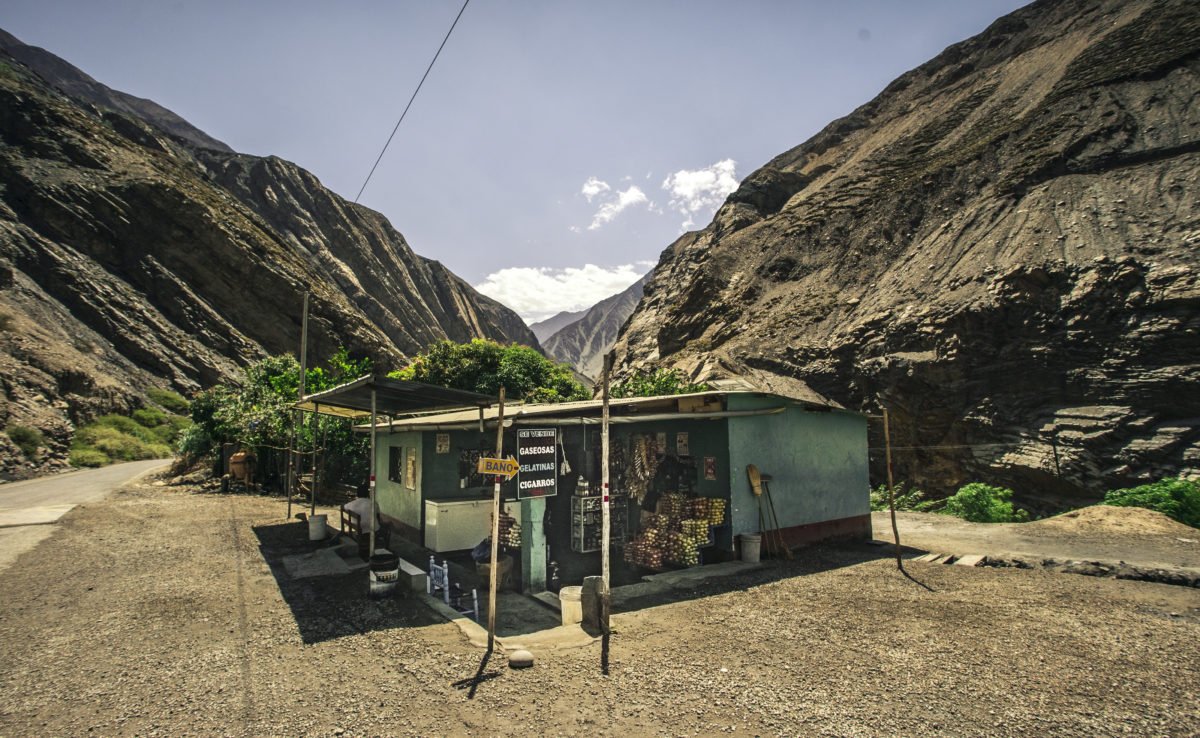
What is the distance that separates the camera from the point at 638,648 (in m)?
6.86

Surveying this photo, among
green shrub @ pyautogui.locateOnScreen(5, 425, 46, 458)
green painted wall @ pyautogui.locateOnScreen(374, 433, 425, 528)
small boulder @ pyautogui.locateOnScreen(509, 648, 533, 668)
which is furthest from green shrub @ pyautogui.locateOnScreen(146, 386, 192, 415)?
small boulder @ pyautogui.locateOnScreen(509, 648, 533, 668)

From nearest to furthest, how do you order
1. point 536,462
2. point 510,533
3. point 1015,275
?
point 536,462
point 510,533
point 1015,275

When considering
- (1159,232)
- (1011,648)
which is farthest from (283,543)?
(1159,232)

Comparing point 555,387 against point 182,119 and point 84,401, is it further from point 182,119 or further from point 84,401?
point 182,119

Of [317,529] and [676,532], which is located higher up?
[676,532]

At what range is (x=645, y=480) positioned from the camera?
37.9 feet

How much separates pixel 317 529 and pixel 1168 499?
23.9m

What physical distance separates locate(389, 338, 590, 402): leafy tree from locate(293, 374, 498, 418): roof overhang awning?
17993mm

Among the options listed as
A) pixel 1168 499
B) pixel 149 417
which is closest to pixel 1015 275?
pixel 1168 499

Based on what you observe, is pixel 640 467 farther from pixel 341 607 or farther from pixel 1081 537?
pixel 1081 537

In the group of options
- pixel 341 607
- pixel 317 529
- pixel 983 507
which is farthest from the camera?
pixel 983 507

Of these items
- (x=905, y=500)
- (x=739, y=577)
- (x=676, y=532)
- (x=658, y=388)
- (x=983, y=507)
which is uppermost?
(x=658, y=388)

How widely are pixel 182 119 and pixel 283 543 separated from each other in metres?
185

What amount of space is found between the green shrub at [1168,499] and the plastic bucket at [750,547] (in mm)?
13286
